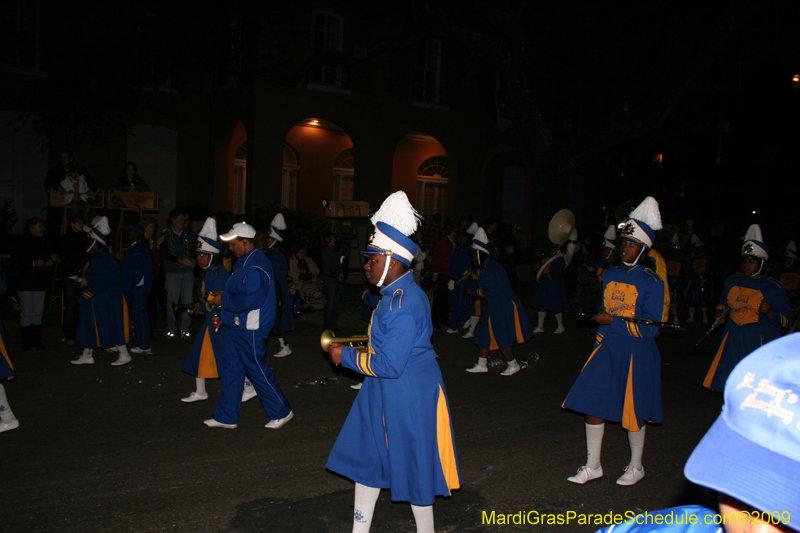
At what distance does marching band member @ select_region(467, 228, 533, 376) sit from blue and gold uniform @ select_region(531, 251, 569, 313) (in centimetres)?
330

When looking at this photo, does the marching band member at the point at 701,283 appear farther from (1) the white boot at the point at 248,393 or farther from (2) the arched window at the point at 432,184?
(2) the arched window at the point at 432,184

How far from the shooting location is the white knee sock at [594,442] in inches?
174

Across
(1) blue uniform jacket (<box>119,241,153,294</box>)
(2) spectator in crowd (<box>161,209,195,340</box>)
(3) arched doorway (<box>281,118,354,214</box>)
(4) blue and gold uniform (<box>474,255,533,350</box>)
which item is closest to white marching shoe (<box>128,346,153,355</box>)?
(2) spectator in crowd (<box>161,209,195,340</box>)

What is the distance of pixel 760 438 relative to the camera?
93 centimetres

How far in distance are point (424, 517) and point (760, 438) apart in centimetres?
247

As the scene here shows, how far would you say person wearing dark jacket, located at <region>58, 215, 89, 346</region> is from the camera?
8445 mm

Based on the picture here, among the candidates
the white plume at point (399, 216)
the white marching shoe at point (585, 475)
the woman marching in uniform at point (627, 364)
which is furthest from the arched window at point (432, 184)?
the white plume at point (399, 216)

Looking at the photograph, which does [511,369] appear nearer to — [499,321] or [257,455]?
[499,321]

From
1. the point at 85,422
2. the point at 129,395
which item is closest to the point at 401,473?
the point at 85,422

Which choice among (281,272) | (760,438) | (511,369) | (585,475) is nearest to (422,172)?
(281,272)

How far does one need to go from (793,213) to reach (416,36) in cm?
2233

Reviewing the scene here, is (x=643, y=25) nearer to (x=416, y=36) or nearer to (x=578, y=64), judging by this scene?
(x=578, y=64)

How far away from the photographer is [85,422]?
17.9 ft

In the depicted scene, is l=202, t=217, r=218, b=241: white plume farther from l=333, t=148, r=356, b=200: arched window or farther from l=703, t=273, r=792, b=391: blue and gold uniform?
l=333, t=148, r=356, b=200: arched window
